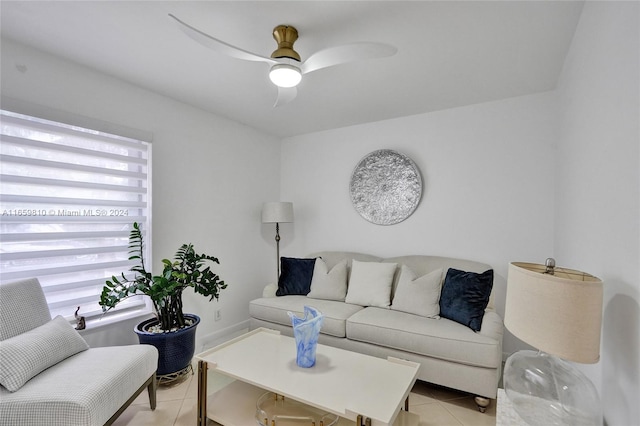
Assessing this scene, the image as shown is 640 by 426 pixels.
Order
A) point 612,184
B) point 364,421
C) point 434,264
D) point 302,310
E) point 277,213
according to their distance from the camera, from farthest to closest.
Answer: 1. point 277,213
2. point 434,264
3. point 302,310
4. point 364,421
5. point 612,184

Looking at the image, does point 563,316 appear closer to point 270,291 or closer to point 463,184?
point 463,184

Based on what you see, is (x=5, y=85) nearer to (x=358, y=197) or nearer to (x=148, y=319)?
(x=148, y=319)

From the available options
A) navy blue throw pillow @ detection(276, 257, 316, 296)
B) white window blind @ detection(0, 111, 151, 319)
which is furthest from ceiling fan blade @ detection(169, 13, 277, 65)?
navy blue throw pillow @ detection(276, 257, 316, 296)

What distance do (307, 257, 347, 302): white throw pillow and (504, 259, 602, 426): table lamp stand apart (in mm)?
2041

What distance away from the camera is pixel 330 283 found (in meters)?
3.18

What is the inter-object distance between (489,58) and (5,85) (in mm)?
3258

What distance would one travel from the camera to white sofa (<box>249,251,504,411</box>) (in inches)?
82.9

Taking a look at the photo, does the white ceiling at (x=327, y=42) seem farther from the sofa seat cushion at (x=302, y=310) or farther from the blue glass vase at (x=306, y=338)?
the sofa seat cushion at (x=302, y=310)

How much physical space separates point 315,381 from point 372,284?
1.41 meters

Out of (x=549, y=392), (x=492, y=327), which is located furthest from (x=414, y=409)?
(x=549, y=392)

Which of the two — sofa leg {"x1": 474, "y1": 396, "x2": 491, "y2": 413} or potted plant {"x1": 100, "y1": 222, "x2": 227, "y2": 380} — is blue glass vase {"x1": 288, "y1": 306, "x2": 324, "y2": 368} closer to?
potted plant {"x1": 100, "y1": 222, "x2": 227, "y2": 380}

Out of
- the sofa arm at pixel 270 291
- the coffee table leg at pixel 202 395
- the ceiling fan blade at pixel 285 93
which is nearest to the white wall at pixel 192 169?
the sofa arm at pixel 270 291

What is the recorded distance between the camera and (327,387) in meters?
1.63

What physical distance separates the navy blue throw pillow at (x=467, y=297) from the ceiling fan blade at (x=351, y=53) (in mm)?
1871
